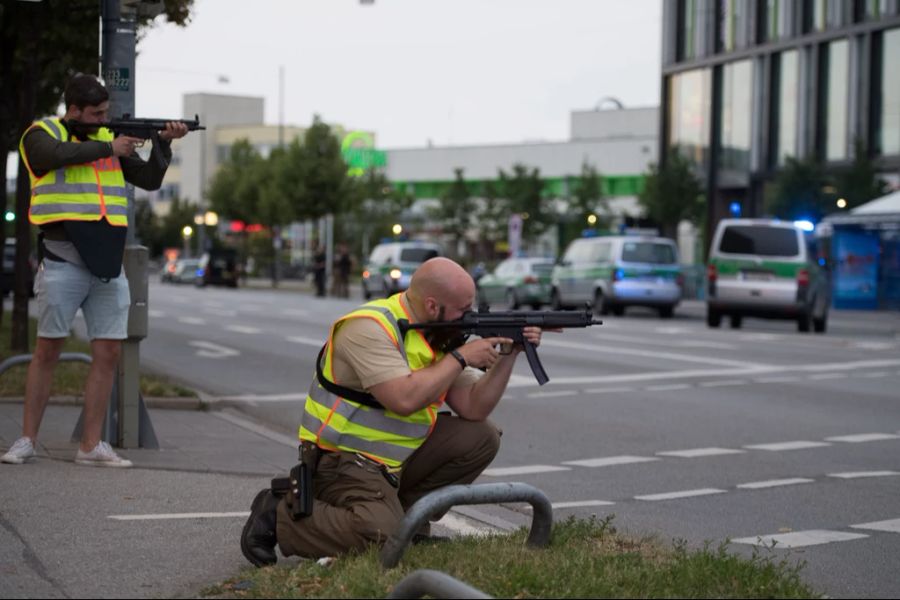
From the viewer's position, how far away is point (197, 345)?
21.8 meters

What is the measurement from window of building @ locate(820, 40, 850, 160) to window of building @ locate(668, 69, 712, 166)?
733cm

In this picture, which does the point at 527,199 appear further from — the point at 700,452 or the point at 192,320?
the point at 700,452

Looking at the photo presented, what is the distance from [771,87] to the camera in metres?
54.7

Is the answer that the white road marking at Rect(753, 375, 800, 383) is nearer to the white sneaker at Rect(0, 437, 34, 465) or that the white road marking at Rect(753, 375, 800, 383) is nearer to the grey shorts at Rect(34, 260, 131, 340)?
the grey shorts at Rect(34, 260, 131, 340)

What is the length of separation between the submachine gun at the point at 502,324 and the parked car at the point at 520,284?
110ft

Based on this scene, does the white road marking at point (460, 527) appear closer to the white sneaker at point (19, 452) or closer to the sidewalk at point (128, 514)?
the sidewalk at point (128, 514)

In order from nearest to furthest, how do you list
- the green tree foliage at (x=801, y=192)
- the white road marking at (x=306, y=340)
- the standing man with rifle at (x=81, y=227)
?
the standing man with rifle at (x=81, y=227) < the white road marking at (x=306, y=340) < the green tree foliage at (x=801, y=192)

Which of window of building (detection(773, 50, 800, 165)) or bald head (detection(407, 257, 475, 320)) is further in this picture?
window of building (detection(773, 50, 800, 165))

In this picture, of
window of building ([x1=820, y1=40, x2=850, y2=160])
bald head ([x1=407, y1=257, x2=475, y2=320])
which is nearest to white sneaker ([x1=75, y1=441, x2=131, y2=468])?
bald head ([x1=407, y1=257, x2=475, y2=320])

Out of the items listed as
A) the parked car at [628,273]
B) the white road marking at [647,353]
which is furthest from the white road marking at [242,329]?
the parked car at [628,273]

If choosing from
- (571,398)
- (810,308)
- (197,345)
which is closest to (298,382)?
(571,398)

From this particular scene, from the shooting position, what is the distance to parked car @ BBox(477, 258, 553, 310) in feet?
131

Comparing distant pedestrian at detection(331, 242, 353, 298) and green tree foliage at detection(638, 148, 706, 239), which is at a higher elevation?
green tree foliage at detection(638, 148, 706, 239)

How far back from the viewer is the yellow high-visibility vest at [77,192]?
803 centimetres
